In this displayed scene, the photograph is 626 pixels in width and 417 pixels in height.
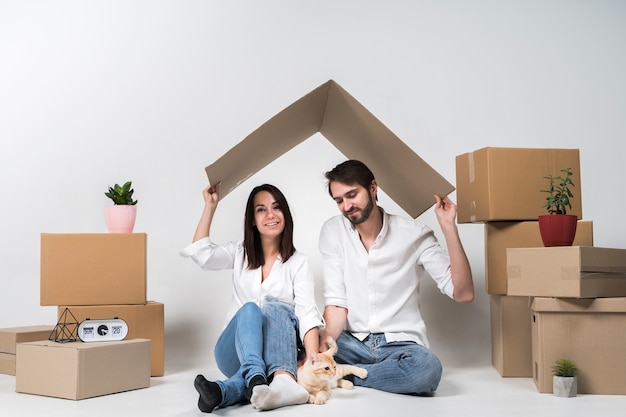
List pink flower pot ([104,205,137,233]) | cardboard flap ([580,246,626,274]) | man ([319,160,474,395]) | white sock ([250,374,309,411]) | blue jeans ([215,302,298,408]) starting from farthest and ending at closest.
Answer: pink flower pot ([104,205,137,233])
man ([319,160,474,395])
cardboard flap ([580,246,626,274])
blue jeans ([215,302,298,408])
white sock ([250,374,309,411])

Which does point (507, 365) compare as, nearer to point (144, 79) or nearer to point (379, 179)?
point (379, 179)

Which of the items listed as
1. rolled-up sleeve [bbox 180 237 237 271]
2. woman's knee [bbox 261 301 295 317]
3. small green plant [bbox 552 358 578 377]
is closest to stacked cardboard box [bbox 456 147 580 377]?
small green plant [bbox 552 358 578 377]

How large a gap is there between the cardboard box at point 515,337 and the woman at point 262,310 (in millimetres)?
734

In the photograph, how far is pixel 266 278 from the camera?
2.67 metres

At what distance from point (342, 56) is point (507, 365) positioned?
1587 millimetres

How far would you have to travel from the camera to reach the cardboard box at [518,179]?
2633 millimetres

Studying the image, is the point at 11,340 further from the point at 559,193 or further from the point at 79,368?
the point at 559,193

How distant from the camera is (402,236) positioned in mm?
2703

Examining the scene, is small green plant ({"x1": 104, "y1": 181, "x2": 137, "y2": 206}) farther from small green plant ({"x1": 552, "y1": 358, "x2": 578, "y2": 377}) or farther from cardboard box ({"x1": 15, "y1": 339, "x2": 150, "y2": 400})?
small green plant ({"x1": 552, "y1": 358, "x2": 578, "y2": 377})

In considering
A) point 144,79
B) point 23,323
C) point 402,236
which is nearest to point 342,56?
point 144,79

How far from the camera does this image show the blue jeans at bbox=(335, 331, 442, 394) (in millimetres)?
2373

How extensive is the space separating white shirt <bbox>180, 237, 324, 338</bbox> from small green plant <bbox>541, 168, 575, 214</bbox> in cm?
84

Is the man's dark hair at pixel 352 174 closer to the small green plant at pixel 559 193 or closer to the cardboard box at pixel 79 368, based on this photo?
the small green plant at pixel 559 193

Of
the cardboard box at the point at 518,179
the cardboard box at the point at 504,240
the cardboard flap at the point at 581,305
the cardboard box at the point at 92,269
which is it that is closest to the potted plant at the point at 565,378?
the cardboard flap at the point at 581,305
